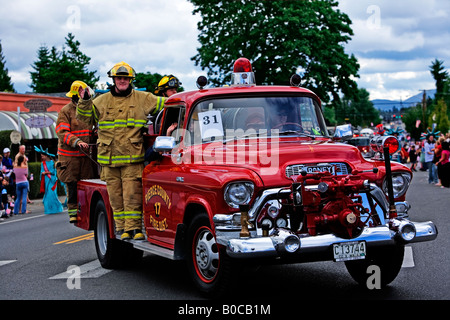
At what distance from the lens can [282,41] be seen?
139ft

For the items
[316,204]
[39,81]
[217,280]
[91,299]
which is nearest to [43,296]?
[91,299]

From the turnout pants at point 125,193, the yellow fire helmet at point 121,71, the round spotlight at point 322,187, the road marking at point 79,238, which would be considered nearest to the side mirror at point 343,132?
the round spotlight at point 322,187

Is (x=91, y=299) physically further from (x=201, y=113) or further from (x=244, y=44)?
(x=244, y=44)

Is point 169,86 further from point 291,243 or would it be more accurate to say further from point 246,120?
point 291,243

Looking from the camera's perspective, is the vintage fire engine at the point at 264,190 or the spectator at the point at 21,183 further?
the spectator at the point at 21,183

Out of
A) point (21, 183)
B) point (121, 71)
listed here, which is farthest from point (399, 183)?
point (21, 183)

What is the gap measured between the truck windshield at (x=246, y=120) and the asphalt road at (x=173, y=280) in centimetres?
159

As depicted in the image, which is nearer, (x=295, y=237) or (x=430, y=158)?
(x=295, y=237)

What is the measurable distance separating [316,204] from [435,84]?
13899cm

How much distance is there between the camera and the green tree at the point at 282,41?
41.9 meters

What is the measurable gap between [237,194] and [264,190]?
238mm

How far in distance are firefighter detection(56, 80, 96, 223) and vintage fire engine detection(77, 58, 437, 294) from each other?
97.0 inches

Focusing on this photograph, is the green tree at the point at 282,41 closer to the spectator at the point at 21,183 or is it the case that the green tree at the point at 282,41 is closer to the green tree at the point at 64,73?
the spectator at the point at 21,183

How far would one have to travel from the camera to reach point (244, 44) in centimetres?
4362
